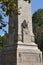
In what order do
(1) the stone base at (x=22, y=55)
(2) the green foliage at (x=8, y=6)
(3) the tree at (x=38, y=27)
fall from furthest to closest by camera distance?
(3) the tree at (x=38, y=27)
(1) the stone base at (x=22, y=55)
(2) the green foliage at (x=8, y=6)

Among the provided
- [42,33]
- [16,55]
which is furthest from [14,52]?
[42,33]

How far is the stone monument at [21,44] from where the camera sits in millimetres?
21422

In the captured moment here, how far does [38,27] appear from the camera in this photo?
4853 centimetres

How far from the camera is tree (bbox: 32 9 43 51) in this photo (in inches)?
1704

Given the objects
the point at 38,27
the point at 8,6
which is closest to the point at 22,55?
the point at 8,6

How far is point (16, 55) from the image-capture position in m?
21.3

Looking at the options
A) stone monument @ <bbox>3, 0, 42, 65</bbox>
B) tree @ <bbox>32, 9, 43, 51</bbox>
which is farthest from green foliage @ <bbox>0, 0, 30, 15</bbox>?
tree @ <bbox>32, 9, 43, 51</bbox>

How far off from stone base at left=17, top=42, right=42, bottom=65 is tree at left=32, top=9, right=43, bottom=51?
68.9 ft

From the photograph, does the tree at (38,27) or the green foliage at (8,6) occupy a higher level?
the green foliage at (8,6)

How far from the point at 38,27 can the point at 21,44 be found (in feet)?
→ 88.6

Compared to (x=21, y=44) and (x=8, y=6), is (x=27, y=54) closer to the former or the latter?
(x=21, y=44)

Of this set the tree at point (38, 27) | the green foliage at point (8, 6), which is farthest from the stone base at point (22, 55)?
the tree at point (38, 27)

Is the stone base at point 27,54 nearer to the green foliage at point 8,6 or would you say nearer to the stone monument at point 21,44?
the stone monument at point 21,44

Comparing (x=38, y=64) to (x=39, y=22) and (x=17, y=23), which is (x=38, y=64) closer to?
(x=17, y=23)
